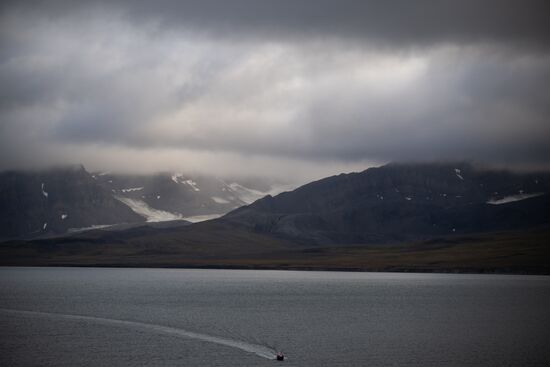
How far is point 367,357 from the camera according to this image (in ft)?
261

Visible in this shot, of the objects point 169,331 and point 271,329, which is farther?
point 271,329

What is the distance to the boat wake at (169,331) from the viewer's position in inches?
3332

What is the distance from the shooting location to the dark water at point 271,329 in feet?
259

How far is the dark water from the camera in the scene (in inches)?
3110

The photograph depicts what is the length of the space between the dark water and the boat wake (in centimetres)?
14

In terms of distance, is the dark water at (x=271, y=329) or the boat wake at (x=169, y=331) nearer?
the dark water at (x=271, y=329)

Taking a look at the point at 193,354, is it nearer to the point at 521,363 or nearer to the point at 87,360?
the point at 87,360

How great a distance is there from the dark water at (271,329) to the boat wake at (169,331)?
135 mm

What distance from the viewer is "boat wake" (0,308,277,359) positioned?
84625 millimetres

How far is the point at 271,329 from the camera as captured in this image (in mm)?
103375

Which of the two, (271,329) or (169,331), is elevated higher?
(271,329)

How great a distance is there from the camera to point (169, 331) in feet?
325

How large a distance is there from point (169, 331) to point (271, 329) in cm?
1429

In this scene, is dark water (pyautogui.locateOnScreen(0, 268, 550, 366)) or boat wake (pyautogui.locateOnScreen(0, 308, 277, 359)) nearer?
dark water (pyautogui.locateOnScreen(0, 268, 550, 366))
